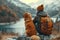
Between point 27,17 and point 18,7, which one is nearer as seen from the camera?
point 27,17

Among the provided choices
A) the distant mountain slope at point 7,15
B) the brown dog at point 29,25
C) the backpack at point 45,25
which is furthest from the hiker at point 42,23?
the distant mountain slope at point 7,15

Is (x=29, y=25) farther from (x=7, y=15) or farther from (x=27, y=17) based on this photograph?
(x=7, y=15)

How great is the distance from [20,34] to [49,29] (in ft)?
2.54

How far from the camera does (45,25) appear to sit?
8055 millimetres

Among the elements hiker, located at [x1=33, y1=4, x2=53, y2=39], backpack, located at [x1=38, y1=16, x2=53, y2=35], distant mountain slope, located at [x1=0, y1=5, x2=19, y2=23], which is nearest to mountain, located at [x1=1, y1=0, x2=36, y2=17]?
distant mountain slope, located at [x1=0, y1=5, x2=19, y2=23]

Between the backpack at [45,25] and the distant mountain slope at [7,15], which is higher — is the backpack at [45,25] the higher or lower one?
the lower one

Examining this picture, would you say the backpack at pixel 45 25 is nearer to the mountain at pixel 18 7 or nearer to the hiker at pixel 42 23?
the hiker at pixel 42 23

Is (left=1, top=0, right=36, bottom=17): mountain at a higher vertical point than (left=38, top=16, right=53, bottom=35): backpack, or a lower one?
higher

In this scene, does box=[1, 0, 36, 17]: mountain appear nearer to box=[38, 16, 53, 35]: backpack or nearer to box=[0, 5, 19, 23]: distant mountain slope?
box=[0, 5, 19, 23]: distant mountain slope

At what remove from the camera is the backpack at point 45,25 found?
26.4 feet

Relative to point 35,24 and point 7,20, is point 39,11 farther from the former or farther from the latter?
point 7,20

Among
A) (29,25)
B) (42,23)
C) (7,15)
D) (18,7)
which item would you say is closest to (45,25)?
(42,23)

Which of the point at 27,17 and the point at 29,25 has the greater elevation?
the point at 27,17

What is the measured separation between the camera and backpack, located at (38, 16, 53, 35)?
8055 millimetres
